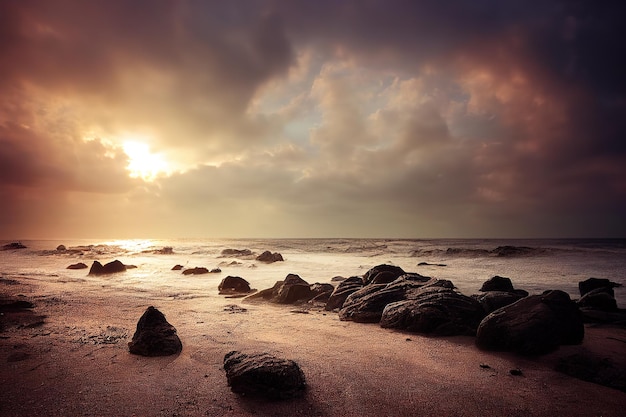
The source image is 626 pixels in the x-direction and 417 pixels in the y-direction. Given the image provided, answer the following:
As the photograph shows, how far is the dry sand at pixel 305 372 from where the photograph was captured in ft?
13.1

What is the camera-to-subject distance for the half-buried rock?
223 inches

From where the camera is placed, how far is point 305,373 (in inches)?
197

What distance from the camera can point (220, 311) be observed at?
388 inches

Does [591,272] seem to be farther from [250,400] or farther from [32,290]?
[32,290]

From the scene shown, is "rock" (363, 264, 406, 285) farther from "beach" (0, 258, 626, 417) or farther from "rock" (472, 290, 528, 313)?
"rock" (472, 290, 528, 313)

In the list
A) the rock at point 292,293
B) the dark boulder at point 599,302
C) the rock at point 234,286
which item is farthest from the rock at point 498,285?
the rock at point 234,286

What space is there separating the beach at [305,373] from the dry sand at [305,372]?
0.06ft

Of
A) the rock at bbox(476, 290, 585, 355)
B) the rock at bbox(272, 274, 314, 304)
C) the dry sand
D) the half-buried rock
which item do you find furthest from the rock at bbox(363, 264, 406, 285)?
the half-buried rock

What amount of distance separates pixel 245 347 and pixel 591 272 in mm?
27085

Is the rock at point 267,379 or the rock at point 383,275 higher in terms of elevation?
the rock at point 383,275

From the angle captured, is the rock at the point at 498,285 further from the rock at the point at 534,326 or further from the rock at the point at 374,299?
the rock at the point at 534,326

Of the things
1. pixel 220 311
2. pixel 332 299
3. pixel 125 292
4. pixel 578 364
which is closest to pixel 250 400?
pixel 578 364

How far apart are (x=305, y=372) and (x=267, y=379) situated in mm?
1065

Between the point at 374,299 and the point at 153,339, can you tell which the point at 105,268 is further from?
the point at 374,299
